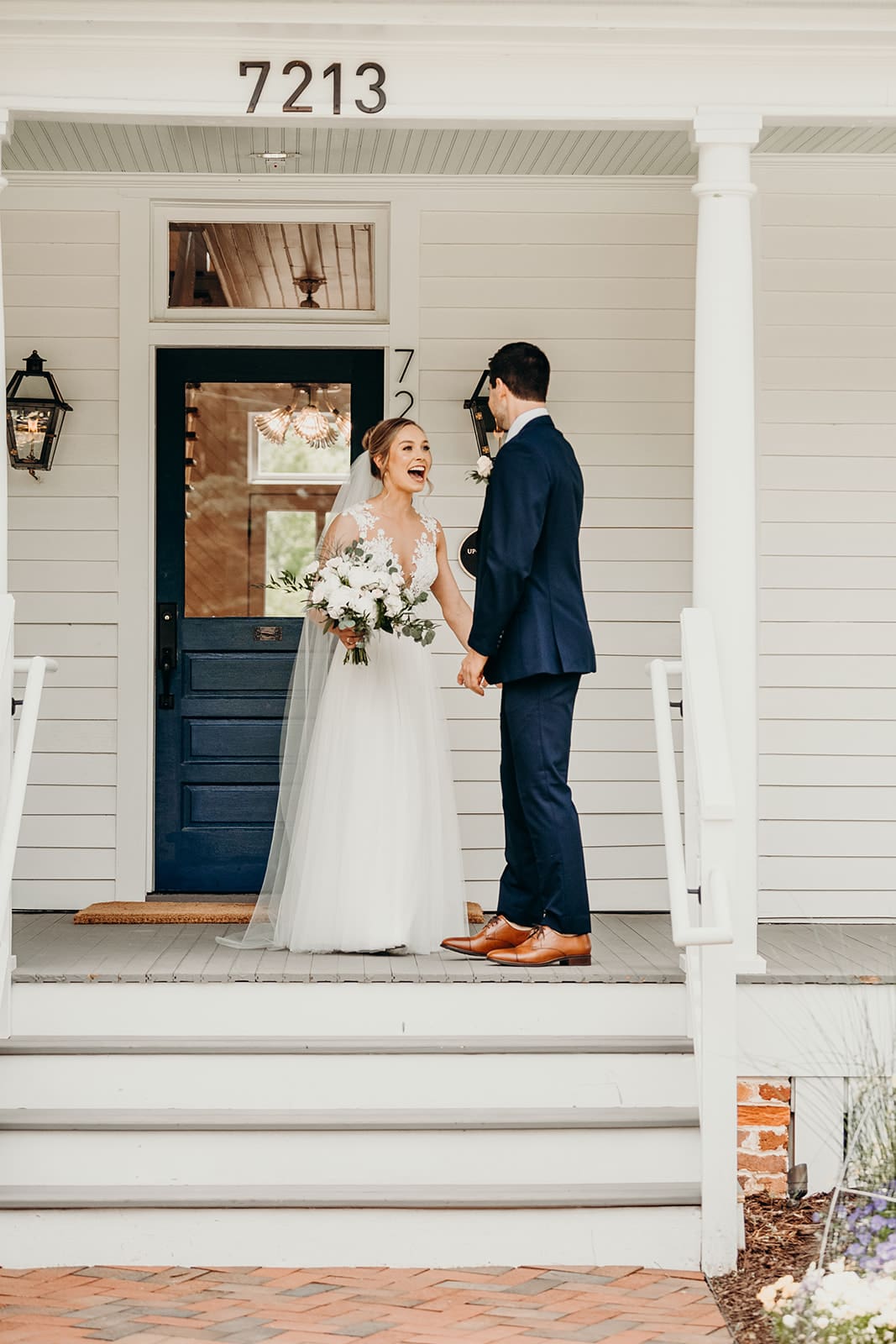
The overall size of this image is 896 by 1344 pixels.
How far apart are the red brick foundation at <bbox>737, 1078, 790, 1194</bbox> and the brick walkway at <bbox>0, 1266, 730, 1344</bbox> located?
0.63m

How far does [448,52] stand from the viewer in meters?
4.41

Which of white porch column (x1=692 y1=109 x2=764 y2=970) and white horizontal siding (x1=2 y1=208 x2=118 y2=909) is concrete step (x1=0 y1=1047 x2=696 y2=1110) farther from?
white horizontal siding (x1=2 y1=208 x2=118 y2=909)

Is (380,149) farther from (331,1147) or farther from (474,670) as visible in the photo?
(331,1147)

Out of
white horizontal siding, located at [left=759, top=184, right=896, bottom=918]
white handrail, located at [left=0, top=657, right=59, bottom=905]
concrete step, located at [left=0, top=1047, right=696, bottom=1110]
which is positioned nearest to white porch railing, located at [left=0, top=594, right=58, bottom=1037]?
white handrail, located at [left=0, top=657, right=59, bottom=905]

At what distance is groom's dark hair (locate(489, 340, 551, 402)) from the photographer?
15.0 feet

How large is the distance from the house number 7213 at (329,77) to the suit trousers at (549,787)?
1809 mm

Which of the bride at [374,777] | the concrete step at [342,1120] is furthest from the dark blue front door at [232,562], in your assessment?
the concrete step at [342,1120]

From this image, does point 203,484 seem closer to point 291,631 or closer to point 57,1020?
point 291,631

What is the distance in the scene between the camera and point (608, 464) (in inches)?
240

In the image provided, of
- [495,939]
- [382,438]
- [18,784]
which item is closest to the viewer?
[18,784]

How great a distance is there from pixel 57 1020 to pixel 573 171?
3885 mm

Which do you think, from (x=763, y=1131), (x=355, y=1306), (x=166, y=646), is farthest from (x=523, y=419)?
(x=355, y=1306)

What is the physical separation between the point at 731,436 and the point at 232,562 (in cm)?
247

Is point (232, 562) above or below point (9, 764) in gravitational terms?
above
